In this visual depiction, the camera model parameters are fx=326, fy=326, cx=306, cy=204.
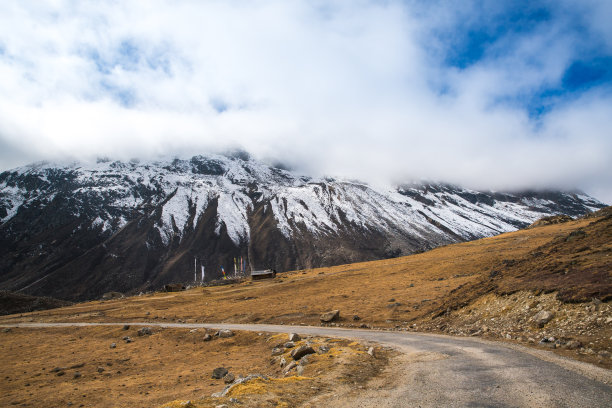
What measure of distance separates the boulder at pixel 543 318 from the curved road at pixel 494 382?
3.40 metres

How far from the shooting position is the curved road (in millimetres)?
8031

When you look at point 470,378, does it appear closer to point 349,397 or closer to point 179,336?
point 349,397

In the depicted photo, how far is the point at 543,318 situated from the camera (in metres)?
16.9

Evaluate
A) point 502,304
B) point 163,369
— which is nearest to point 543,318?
point 502,304

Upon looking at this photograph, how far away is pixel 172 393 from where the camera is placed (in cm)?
1477

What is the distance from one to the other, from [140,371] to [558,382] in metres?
21.5

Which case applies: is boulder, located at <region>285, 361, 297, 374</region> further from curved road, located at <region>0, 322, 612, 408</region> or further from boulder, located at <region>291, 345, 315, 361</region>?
curved road, located at <region>0, 322, 612, 408</region>

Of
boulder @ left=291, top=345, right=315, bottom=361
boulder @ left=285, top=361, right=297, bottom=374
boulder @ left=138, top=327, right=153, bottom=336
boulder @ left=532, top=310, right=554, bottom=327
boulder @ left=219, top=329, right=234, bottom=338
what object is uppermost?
Result: boulder @ left=532, top=310, right=554, bottom=327

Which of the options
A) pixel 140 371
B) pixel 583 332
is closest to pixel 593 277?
pixel 583 332

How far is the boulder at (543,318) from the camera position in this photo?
16.7 m

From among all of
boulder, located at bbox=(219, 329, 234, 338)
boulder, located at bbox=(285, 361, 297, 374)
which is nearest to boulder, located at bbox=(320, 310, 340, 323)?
boulder, located at bbox=(219, 329, 234, 338)

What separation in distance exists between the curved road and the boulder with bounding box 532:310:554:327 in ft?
11.2

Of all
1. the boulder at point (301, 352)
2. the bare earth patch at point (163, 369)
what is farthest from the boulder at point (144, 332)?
the boulder at point (301, 352)

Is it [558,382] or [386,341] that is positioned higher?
[558,382]
